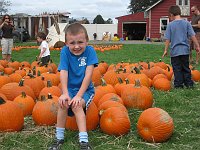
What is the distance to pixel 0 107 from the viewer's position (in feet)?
14.3

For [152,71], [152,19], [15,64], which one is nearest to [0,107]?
[152,71]

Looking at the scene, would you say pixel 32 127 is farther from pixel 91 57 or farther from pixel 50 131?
pixel 91 57

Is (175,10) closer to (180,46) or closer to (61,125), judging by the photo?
(180,46)

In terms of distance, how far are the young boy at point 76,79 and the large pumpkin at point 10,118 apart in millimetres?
632

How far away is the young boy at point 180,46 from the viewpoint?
7332 mm

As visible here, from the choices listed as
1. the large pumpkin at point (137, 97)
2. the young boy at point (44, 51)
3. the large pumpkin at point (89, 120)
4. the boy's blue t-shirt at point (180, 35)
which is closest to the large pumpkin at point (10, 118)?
the large pumpkin at point (89, 120)

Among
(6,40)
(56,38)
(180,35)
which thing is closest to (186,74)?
(180,35)

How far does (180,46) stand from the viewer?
7.41 meters

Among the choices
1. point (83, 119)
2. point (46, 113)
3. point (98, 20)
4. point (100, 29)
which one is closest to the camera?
point (83, 119)

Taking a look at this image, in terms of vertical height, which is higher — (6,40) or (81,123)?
(6,40)

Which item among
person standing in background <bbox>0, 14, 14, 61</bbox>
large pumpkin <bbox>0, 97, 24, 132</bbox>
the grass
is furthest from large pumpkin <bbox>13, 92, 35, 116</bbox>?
person standing in background <bbox>0, 14, 14, 61</bbox>

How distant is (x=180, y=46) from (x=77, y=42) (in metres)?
3.87

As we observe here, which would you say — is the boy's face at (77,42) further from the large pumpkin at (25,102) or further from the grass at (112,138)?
the large pumpkin at (25,102)

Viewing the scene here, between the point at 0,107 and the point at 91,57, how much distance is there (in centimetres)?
125
